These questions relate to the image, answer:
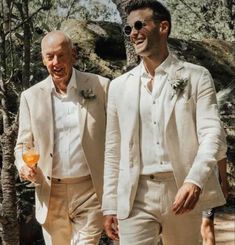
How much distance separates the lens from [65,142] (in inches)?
169

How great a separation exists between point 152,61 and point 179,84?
25 cm

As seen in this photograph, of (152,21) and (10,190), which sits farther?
(10,190)

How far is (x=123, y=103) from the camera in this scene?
350 cm

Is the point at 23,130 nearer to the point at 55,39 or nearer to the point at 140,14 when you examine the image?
the point at 55,39

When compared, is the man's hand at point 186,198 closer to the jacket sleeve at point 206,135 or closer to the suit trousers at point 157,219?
the jacket sleeve at point 206,135

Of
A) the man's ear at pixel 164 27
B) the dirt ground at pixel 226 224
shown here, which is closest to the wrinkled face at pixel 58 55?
the man's ear at pixel 164 27

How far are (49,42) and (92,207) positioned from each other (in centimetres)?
117

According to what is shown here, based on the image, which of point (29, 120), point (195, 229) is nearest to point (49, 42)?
point (29, 120)

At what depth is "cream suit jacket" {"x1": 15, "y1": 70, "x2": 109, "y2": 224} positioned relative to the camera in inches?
169

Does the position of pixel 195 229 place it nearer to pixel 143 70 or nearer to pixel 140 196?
pixel 140 196

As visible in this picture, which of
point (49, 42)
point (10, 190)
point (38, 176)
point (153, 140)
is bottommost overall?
point (10, 190)

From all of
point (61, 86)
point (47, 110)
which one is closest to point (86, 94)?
point (61, 86)

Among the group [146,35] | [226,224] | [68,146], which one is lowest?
[226,224]

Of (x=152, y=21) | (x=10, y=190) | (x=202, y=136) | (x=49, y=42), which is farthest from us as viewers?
(x=10, y=190)
